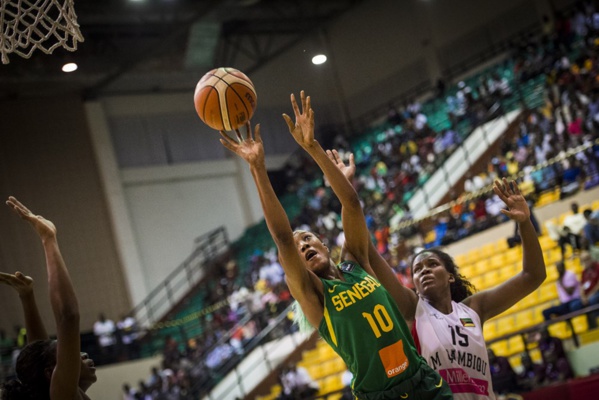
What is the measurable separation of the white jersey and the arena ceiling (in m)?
15.0

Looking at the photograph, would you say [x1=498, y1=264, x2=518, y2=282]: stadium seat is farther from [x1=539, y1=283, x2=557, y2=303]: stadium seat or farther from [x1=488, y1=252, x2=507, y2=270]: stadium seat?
[x1=539, y1=283, x2=557, y2=303]: stadium seat

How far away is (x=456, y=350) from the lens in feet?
13.5

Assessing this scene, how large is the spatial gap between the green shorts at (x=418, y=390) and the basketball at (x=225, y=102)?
1468 mm

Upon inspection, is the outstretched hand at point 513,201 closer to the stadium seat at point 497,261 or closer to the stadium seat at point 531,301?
the stadium seat at point 531,301

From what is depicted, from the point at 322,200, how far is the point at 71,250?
588cm

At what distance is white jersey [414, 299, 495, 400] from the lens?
13.4 ft

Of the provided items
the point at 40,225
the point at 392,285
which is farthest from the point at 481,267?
the point at 40,225

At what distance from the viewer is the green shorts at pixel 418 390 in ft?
11.6

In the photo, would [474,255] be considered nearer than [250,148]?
No

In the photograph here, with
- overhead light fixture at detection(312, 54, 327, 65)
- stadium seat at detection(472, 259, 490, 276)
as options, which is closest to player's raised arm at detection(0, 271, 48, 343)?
overhead light fixture at detection(312, 54, 327, 65)

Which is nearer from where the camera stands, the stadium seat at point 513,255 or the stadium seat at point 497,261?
the stadium seat at point 513,255

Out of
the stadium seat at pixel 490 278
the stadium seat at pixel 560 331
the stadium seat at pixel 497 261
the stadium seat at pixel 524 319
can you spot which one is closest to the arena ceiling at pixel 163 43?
the stadium seat at pixel 497 261

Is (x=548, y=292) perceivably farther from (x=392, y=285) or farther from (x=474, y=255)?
(x=392, y=285)

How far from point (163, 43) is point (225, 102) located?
52.6 feet
